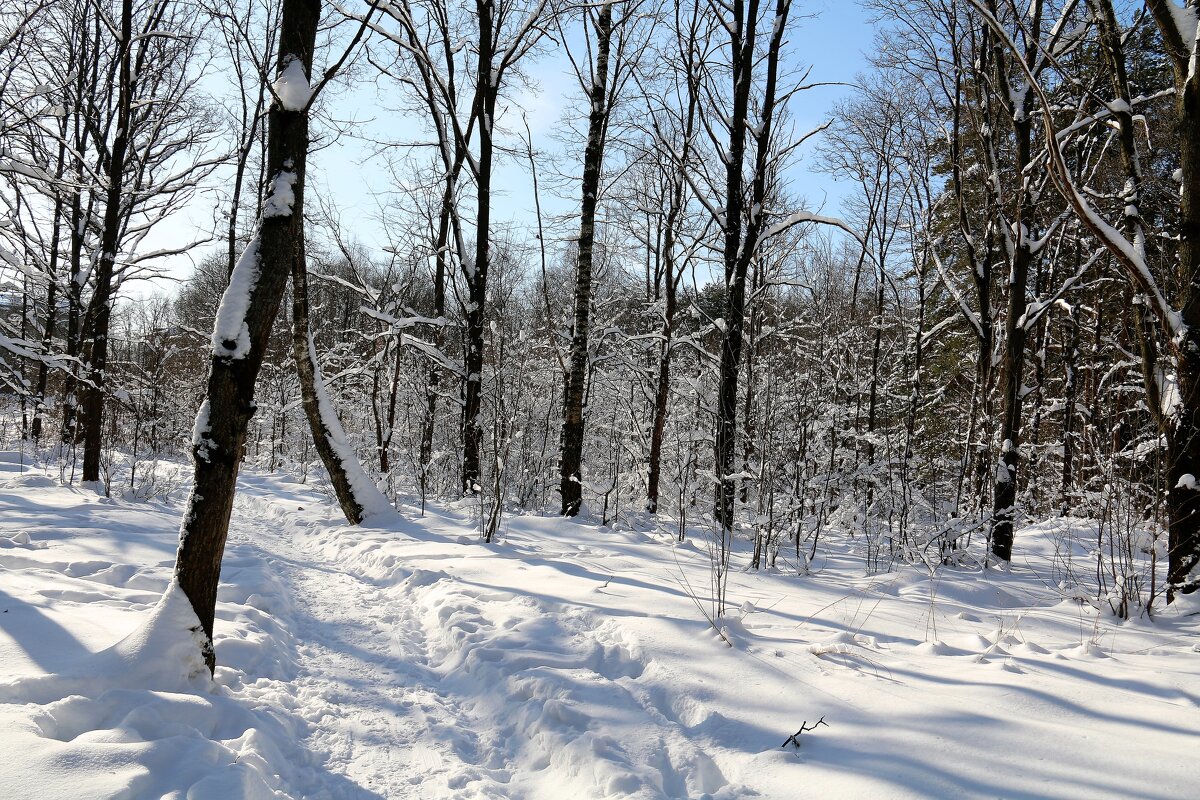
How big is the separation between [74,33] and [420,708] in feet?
51.6

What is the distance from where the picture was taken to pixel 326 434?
29.1 feet

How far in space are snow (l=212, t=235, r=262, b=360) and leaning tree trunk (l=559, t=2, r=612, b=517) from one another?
654cm

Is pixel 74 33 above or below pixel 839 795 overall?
above

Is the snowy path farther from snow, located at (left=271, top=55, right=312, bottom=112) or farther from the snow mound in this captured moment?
snow, located at (left=271, top=55, right=312, bottom=112)

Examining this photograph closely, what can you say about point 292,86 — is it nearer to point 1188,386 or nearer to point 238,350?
point 238,350

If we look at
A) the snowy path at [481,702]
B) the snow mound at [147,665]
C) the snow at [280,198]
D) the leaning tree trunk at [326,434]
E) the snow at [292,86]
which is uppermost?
the snow at [292,86]

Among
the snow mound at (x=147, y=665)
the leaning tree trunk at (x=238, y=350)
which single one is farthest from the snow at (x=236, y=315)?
the snow mound at (x=147, y=665)

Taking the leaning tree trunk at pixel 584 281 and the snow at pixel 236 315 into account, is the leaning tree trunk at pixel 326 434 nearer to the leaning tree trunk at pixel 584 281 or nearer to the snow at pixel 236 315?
the leaning tree trunk at pixel 584 281

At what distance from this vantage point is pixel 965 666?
3.34 m

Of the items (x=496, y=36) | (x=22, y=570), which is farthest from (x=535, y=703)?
(x=496, y=36)

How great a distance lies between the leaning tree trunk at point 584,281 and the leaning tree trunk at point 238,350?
640 cm

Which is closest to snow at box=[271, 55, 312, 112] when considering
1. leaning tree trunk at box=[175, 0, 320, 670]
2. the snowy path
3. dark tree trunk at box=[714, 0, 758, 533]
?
leaning tree trunk at box=[175, 0, 320, 670]

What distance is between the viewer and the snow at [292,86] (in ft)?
11.0

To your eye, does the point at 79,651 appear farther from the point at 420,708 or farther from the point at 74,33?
the point at 74,33
